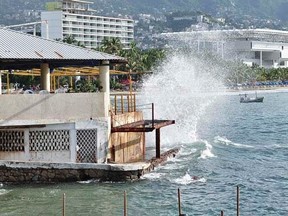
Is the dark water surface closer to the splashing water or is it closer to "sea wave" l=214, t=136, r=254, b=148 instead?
"sea wave" l=214, t=136, r=254, b=148

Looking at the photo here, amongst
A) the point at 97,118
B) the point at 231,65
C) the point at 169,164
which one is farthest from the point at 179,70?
the point at 231,65

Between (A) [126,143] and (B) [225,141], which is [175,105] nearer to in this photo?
(B) [225,141]

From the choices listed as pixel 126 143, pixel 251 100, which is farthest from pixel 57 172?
pixel 251 100

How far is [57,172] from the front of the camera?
3134 cm

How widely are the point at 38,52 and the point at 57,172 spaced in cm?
626

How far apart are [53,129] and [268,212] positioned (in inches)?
447

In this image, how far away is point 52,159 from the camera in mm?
32156

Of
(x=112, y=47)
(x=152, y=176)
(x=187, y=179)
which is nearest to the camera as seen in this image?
(x=152, y=176)

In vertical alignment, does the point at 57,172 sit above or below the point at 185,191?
above

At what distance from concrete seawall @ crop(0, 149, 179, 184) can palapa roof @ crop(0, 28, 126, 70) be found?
17.2ft

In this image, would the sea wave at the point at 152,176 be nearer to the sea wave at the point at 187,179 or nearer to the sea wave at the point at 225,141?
the sea wave at the point at 187,179

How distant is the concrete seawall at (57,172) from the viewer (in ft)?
103

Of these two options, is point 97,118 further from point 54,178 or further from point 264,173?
point 264,173

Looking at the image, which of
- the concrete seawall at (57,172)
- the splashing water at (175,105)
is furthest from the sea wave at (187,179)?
the splashing water at (175,105)
